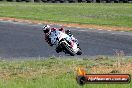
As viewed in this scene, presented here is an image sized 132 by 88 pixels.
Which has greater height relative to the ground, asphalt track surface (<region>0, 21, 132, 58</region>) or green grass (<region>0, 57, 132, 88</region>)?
green grass (<region>0, 57, 132, 88</region>)

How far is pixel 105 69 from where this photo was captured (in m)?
13.7

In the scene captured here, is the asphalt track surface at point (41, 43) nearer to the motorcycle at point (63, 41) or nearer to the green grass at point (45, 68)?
the green grass at point (45, 68)

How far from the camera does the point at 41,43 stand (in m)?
21.0

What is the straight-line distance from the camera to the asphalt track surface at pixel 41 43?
1805cm

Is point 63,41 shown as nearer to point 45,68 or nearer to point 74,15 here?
point 45,68

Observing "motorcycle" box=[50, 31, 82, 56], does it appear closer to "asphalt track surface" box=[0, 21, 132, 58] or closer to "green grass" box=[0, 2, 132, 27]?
"asphalt track surface" box=[0, 21, 132, 58]

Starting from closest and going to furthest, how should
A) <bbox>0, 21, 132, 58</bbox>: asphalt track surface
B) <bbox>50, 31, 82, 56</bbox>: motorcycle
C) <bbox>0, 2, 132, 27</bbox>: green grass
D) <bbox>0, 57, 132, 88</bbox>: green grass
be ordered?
1. <bbox>50, 31, 82, 56</bbox>: motorcycle
2. <bbox>0, 57, 132, 88</bbox>: green grass
3. <bbox>0, 21, 132, 58</bbox>: asphalt track surface
4. <bbox>0, 2, 132, 27</bbox>: green grass

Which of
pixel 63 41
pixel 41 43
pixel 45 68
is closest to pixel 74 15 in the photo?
pixel 41 43

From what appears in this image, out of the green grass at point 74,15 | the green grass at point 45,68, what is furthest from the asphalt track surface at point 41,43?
the green grass at point 74,15

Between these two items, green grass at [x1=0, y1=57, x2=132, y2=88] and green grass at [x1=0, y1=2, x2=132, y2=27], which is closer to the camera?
green grass at [x1=0, y1=57, x2=132, y2=88]

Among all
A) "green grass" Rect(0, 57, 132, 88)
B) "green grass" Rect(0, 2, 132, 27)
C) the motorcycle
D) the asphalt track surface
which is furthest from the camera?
"green grass" Rect(0, 2, 132, 27)

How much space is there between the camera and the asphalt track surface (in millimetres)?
18047

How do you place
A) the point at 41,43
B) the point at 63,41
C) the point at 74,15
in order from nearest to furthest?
the point at 63,41, the point at 41,43, the point at 74,15

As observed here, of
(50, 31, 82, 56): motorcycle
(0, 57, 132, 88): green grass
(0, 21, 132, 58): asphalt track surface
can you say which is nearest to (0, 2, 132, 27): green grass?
(0, 21, 132, 58): asphalt track surface
